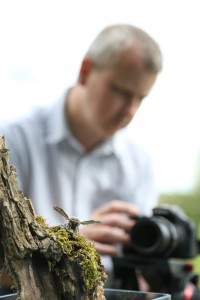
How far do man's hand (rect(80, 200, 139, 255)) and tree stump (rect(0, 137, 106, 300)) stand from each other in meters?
0.87

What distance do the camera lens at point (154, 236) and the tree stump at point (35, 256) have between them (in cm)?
80

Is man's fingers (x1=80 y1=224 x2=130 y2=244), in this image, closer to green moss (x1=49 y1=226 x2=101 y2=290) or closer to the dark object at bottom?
the dark object at bottom

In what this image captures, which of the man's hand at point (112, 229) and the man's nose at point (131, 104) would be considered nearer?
the man's hand at point (112, 229)

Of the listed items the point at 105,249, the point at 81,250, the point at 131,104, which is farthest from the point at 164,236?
the point at 81,250

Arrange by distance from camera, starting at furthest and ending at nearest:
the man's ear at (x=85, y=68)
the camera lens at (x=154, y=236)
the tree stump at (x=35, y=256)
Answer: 1. the man's ear at (x=85, y=68)
2. the camera lens at (x=154, y=236)
3. the tree stump at (x=35, y=256)

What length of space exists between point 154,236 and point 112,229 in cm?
11

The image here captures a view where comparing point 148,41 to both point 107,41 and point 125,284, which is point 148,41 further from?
point 125,284

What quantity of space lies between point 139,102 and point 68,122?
0.74ft

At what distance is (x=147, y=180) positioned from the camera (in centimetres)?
192

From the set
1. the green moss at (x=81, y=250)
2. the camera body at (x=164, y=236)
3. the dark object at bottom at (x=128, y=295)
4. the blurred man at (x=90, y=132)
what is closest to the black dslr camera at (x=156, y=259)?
the camera body at (x=164, y=236)

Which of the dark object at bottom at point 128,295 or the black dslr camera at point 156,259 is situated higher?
the black dslr camera at point 156,259

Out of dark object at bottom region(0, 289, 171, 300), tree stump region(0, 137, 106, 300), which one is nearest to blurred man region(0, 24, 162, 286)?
dark object at bottom region(0, 289, 171, 300)

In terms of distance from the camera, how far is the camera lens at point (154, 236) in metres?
1.32

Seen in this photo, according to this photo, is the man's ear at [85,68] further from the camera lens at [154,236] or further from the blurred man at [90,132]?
the camera lens at [154,236]
